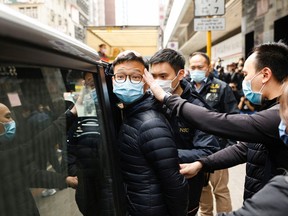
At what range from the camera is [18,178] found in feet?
2.57

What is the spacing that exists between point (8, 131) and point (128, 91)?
3.41 ft

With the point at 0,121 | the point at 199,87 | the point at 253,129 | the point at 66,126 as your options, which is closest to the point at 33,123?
the point at 0,121

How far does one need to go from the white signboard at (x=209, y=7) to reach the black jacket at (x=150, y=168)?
15.2 ft

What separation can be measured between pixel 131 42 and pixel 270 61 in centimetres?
1000

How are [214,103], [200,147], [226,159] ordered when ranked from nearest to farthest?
1. [226,159]
2. [200,147]
3. [214,103]

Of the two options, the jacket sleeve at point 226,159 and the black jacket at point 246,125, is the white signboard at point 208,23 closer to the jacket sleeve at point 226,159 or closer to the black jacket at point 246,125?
the jacket sleeve at point 226,159

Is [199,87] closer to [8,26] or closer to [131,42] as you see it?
[8,26]

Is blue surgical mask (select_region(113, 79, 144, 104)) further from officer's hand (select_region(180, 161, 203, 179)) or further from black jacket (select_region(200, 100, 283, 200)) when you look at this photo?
black jacket (select_region(200, 100, 283, 200))

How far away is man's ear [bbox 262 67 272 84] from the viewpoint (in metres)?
1.87

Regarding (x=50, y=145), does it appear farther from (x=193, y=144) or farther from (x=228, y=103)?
(x=228, y=103)

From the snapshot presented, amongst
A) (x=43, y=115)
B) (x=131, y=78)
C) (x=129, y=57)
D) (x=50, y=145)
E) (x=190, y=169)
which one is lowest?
(x=190, y=169)

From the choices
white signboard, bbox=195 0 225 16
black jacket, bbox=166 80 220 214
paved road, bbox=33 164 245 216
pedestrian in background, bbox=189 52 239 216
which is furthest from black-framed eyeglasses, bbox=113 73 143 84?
white signboard, bbox=195 0 225 16

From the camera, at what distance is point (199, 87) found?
3.84m

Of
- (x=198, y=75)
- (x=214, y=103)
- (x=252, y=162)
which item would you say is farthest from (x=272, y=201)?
(x=198, y=75)
